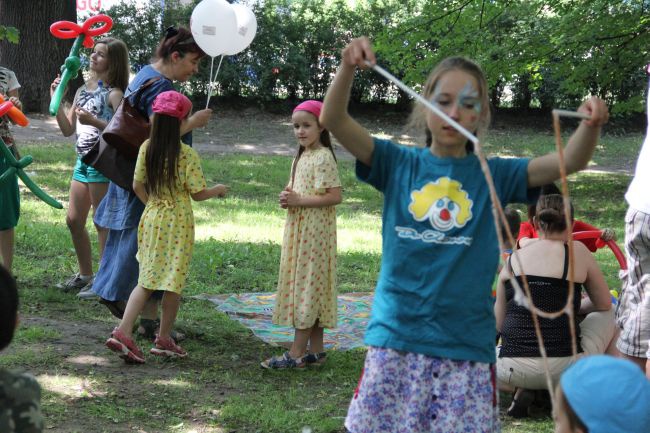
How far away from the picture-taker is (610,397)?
213cm

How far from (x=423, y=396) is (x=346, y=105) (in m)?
0.93

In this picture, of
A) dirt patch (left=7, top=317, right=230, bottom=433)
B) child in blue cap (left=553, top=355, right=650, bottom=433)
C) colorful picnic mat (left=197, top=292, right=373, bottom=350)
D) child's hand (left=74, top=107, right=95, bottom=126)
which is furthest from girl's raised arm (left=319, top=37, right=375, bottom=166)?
child's hand (left=74, top=107, right=95, bottom=126)

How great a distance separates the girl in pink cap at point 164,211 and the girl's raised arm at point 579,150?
8.19ft

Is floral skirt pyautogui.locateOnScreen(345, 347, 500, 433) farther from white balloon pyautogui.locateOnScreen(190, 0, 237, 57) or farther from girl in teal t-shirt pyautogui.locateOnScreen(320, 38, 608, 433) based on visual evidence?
white balloon pyautogui.locateOnScreen(190, 0, 237, 57)

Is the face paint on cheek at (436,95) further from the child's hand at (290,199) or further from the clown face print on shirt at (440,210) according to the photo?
the child's hand at (290,199)

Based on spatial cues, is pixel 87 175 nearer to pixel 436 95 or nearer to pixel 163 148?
pixel 163 148

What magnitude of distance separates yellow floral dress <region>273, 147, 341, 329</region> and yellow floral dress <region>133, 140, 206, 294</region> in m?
0.57

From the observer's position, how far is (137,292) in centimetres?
502

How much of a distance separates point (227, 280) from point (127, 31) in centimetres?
1317

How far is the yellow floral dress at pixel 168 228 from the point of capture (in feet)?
16.5

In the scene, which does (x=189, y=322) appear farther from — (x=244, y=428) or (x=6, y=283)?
(x=6, y=283)

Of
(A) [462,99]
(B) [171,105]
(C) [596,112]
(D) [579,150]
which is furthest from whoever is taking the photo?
(B) [171,105]

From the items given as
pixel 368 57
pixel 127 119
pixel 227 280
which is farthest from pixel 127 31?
pixel 368 57

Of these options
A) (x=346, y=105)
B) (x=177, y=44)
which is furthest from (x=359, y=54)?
(x=177, y=44)
